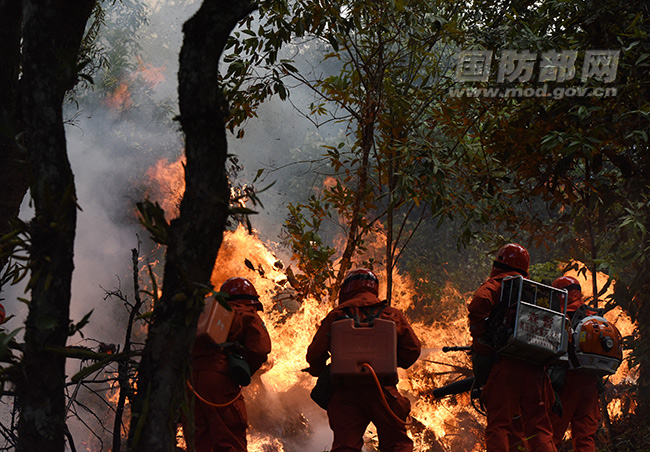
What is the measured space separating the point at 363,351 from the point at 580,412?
2762mm

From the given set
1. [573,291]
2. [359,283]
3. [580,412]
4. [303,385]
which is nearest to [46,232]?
[359,283]

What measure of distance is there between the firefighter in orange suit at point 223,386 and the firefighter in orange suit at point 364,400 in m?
0.69

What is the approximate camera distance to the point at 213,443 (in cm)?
523

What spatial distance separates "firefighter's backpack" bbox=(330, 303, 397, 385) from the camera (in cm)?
476

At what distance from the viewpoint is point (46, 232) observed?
2.21m

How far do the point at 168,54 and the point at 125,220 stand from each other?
10.3 m

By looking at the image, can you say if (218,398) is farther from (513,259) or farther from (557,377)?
(557,377)

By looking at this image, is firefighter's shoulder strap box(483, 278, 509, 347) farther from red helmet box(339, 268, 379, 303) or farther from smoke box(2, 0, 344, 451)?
smoke box(2, 0, 344, 451)

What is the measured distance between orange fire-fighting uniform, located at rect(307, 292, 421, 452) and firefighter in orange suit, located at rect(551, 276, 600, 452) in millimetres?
1993

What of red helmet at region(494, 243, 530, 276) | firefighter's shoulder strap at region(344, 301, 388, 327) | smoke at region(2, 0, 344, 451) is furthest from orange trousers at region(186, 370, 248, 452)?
smoke at region(2, 0, 344, 451)

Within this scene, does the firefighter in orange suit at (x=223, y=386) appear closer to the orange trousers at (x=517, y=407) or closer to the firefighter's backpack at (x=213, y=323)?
the firefighter's backpack at (x=213, y=323)

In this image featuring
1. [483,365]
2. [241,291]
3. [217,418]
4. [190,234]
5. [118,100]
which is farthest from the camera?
[118,100]

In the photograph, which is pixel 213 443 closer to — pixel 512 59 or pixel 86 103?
pixel 512 59

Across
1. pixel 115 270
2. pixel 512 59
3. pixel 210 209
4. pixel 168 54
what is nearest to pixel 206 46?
pixel 210 209
